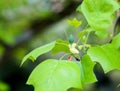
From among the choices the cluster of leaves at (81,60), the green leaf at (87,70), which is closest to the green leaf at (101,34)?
the cluster of leaves at (81,60)

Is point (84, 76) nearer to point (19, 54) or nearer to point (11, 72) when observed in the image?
point (19, 54)

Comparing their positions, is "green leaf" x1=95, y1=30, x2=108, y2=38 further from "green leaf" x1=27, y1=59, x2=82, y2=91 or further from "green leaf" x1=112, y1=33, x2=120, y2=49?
"green leaf" x1=27, y1=59, x2=82, y2=91

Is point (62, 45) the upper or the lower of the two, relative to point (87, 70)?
upper

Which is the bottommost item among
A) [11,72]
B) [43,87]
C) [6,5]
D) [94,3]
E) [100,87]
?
[43,87]

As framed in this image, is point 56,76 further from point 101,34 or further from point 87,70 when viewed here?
point 101,34

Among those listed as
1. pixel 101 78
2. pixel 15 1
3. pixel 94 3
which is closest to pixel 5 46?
pixel 15 1

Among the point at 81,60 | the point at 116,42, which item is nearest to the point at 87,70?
the point at 81,60

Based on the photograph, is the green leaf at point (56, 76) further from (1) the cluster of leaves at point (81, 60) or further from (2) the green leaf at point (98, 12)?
(2) the green leaf at point (98, 12)
